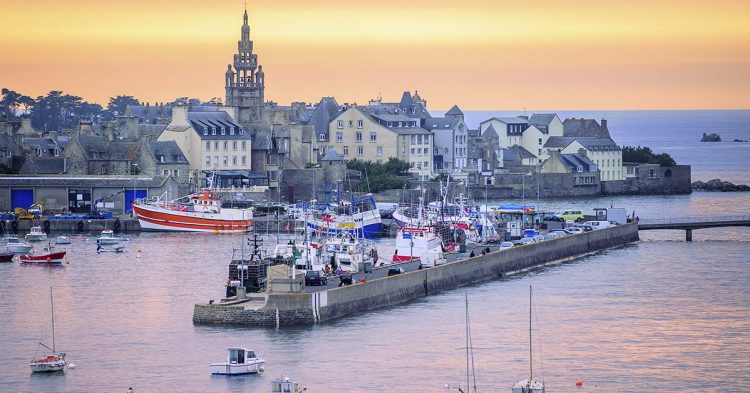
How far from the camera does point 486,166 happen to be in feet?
457

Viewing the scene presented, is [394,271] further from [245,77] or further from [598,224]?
[245,77]

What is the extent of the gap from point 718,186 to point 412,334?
92923 mm

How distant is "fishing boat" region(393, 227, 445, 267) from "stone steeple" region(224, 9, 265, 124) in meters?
60.6

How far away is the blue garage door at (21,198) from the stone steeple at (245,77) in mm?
29969

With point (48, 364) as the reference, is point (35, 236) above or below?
above

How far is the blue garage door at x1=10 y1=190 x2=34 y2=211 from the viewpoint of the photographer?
106 meters

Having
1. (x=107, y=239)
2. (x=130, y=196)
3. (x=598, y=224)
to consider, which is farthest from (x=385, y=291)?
(x=130, y=196)

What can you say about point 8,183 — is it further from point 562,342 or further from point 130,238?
point 562,342

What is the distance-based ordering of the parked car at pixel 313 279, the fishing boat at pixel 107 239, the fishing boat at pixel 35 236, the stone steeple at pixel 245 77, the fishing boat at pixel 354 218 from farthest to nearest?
the stone steeple at pixel 245 77
the fishing boat at pixel 35 236
the fishing boat at pixel 107 239
the fishing boat at pixel 354 218
the parked car at pixel 313 279

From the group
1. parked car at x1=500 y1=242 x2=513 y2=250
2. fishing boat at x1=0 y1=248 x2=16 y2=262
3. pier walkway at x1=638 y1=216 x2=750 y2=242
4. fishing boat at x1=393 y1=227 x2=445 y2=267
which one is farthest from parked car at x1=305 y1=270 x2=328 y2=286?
pier walkway at x1=638 y1=216 x2=750 y2=242

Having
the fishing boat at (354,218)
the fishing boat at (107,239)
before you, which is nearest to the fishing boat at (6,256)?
the fishing boat at (107,239)

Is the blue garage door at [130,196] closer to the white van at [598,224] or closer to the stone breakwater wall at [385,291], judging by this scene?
the white van at [598,224]

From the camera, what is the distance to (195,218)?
100062mm

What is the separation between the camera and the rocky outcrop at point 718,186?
14525 centimetres
